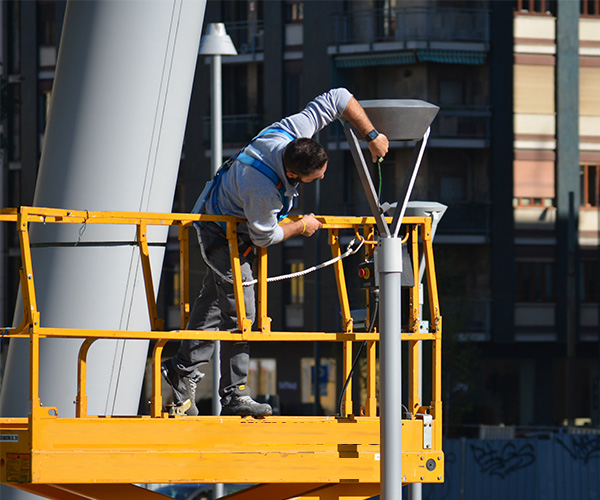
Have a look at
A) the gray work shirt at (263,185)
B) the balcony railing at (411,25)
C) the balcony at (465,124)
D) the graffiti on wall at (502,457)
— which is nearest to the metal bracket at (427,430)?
the gray work shirt at (263,185)

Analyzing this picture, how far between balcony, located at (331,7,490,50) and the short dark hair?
3285cm

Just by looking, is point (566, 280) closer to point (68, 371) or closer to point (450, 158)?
point (450, 158)

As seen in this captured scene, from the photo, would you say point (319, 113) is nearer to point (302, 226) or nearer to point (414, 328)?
point (302, 226)

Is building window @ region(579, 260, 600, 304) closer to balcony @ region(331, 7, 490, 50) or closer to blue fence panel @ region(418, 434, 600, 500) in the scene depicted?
balcony @ region(331, 7, 490, 50)

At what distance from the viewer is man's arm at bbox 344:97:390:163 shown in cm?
614

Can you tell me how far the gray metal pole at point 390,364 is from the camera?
18.6 ft

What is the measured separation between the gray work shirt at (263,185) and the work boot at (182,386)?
95cm

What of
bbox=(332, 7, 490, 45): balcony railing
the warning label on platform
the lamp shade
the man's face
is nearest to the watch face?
the man's face

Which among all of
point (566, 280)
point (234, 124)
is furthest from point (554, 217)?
point (234, 124)

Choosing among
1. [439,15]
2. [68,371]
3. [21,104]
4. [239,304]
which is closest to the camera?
[239,304]

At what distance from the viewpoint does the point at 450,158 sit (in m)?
38.7

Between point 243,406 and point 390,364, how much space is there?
805mm

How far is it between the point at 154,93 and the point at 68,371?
1.69 metres

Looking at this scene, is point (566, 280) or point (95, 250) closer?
point (95, 250)
